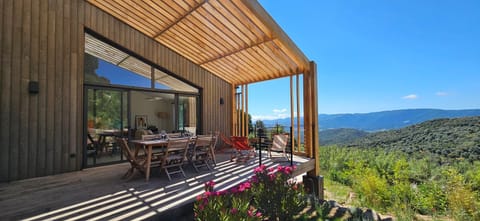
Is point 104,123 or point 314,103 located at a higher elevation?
point 314,103

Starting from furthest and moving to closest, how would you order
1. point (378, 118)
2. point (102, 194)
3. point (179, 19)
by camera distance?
1. point (378, 118)
2. point (179, 19)
3. point (102, 194)

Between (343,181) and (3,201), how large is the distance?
757 cm

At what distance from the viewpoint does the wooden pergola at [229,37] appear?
4144mm

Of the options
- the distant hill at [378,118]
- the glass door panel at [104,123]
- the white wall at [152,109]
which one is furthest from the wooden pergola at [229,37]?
the distant hill at [378,118]

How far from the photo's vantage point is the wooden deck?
233cm

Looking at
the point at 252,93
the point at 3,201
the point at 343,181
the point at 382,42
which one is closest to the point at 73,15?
the point at 3,201

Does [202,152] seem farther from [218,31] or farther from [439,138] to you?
[439,138]

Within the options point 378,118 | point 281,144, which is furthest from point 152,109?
point 378,118

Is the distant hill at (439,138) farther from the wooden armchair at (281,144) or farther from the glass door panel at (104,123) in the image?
the glass door panel at (104,123)

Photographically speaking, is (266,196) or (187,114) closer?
(266,196)

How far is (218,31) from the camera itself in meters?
4.82

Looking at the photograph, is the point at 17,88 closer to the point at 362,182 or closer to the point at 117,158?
the point at 117,158

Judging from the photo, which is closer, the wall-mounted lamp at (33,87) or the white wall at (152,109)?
the wall-mounted lamp at (33,87)

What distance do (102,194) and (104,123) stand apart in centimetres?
257
